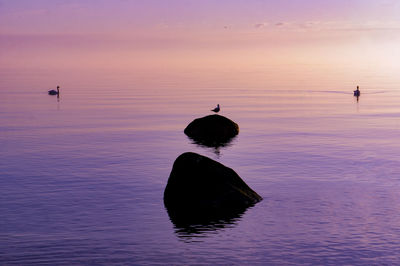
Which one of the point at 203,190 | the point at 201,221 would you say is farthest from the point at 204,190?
the point at 201,221

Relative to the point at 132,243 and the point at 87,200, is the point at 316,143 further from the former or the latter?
the point at 132,243

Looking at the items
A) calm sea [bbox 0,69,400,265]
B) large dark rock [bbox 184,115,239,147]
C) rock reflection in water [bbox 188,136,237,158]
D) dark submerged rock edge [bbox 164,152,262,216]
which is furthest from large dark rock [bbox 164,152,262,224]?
large dark rock [bbox 184,115,239,147]

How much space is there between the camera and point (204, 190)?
28.8m

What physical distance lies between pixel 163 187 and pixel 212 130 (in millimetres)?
22458

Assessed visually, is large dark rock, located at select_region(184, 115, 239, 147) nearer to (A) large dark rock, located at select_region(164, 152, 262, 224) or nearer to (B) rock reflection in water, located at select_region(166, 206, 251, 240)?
(A) large dark rock, located at select_region(164, 152, 262, 224)

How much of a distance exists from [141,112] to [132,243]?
61091 mm

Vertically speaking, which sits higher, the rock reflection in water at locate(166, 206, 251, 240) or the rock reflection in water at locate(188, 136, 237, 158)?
the rock reflection in water at locate(188, 136, 237, 158)

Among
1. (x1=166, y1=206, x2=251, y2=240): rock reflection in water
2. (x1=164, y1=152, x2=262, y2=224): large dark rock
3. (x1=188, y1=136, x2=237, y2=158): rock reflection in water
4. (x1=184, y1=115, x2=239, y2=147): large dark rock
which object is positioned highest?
(x1=184, y1=115, x2=239, y2=147): large dark rock

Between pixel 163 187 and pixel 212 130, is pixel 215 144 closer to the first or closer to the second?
pixel 212 130

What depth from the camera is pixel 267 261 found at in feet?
68.5

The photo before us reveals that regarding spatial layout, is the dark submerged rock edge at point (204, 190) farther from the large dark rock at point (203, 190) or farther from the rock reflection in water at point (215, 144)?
the rock reflection in water at point (215, 144)

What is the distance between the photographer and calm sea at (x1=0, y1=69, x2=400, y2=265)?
866 inches

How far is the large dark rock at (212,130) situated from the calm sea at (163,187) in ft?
5.66

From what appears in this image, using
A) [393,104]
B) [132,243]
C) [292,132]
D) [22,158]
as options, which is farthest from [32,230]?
[393,104]
